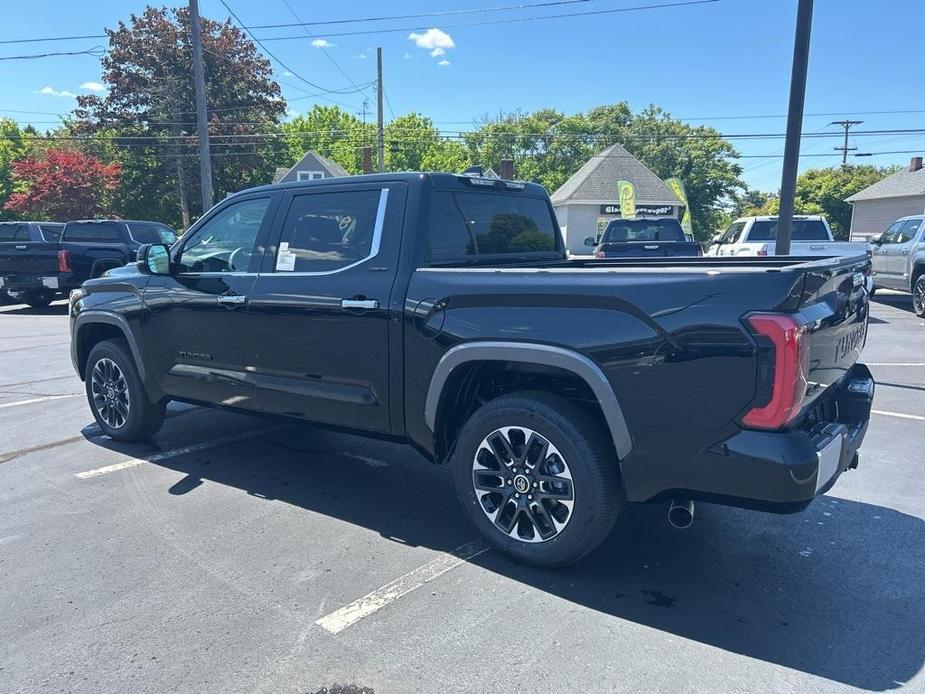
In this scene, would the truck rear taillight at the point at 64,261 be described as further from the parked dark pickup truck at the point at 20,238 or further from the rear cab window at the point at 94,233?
the rear cab window at the point at 94,233

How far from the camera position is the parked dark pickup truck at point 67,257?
47.7 ft

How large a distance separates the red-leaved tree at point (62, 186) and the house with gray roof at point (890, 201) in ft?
124

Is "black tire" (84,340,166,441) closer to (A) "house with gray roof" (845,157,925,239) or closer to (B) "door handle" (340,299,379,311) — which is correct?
(B) "door handle" (340,299,379,311)

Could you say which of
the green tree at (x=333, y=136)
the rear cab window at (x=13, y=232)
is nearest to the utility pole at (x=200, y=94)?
the rear cab window at (x=13, y=232)

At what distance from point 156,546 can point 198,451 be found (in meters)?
1.79

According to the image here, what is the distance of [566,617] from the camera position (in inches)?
121

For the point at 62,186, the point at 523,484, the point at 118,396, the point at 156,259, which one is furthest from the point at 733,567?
the point at 62,186

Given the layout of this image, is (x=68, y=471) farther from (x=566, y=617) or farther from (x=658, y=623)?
(x=658, y=623)

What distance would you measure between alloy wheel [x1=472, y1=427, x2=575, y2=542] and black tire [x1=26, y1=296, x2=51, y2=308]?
1583 cm

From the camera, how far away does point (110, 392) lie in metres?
5.57

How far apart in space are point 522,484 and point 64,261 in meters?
14.2

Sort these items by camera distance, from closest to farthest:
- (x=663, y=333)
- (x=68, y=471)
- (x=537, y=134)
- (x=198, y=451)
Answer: (x=663, y=333) → (x=68, y=471) → (x=198, y=451) → (x=537, y=134)

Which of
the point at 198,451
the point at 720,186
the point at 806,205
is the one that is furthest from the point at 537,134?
the point at 198,451

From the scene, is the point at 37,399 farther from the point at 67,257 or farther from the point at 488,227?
the point at 67,257
